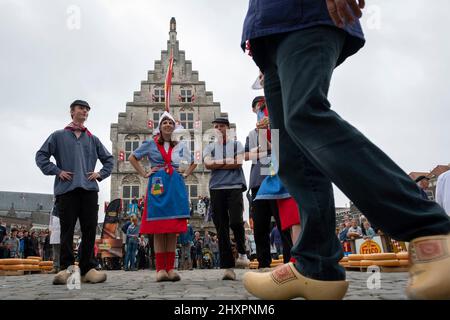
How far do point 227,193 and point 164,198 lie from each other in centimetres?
80

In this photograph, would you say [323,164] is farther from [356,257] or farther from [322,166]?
[356,257]

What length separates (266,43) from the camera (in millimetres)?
1956

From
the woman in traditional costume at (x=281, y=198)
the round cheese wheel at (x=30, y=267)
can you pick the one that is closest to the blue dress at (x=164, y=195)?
the woman in traditional costume at (x=281, y=198)

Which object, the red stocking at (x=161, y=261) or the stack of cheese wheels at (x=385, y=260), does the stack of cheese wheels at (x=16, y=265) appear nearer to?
the red stocking at (x=161, y=261)

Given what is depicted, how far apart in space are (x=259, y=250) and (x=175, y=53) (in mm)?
31415

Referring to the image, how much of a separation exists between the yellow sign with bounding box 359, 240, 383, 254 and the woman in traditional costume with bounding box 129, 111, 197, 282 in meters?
5.11

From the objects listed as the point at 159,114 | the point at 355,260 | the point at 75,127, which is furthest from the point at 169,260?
the point at 159,114

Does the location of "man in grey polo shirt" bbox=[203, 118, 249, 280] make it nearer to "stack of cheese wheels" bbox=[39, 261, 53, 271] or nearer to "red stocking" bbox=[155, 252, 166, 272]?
"red stocking" bbox=[155, 252, 166, 272]

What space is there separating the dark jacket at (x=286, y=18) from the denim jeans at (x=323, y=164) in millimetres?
37

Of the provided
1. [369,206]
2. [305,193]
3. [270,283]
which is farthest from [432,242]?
[270,283]

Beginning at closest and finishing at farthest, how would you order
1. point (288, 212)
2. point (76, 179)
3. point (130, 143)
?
point (288, 212), point (76, 179), point (130, 143)

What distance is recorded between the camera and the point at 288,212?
13.1ft

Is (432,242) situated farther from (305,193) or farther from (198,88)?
(198,88)

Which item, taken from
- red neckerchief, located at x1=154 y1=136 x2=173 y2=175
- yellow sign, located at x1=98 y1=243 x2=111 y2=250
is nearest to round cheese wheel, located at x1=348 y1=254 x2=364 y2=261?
red neckerchief, located at x1=154 y1=136 x2=173 y2=175
